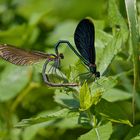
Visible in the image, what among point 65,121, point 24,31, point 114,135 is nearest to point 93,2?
point 24,31

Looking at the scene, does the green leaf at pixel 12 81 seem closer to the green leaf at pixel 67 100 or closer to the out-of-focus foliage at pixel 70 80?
the out-of-focus foliage at pixel 70 80

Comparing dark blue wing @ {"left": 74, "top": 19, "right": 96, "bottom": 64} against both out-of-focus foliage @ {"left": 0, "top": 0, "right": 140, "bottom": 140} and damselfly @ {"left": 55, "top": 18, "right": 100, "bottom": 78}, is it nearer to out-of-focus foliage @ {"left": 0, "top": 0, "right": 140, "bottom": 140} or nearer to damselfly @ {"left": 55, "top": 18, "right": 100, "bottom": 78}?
damselfly @ {"left": 55, "top": 18, "right": 100, "bottom": 78}

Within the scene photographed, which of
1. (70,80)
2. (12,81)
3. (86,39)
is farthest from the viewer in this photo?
(12,81)

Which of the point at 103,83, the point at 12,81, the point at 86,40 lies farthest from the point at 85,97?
the point at 12,81

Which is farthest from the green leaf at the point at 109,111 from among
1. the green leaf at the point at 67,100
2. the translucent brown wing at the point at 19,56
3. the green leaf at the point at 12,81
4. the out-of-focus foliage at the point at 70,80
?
the green leaf at the point at 12,81

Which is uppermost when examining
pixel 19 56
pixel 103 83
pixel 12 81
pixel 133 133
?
pixel 19 56

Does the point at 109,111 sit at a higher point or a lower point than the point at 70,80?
lower

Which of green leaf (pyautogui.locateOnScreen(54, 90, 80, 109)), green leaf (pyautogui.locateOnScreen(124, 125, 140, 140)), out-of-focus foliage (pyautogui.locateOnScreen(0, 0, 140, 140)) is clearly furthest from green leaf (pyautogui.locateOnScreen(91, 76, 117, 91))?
green leaf (pyautogui.locateOnScreen(124, 125, 140, 140))

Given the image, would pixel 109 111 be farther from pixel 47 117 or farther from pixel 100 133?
pixel 47 117
